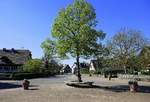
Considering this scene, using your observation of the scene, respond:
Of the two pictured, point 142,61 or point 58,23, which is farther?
point 142,61

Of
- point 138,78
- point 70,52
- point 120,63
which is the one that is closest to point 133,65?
point 120,63

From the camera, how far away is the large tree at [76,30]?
138 feet

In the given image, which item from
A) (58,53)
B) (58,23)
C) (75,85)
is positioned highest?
(58,23)

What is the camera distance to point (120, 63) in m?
85.6

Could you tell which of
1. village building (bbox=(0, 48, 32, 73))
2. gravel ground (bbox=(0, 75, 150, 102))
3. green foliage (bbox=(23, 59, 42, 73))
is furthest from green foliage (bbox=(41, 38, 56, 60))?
village building (bbox=(0, 48, 32, 73))

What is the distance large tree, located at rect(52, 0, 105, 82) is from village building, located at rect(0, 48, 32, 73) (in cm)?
5656

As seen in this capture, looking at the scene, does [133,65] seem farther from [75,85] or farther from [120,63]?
[75,85]

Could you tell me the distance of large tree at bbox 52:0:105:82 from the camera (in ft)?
138

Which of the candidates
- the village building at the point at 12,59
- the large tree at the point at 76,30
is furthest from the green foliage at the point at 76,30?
the village building at the point at 12,59

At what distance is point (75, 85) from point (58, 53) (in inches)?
226

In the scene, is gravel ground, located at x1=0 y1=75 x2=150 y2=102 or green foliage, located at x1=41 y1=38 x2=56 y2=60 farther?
green foliage, located at x1=41 y1=38 x2=56 y2=60

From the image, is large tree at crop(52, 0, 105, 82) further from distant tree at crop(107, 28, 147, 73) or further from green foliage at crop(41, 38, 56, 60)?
distant tree at crop(107, 28, 147, 73)

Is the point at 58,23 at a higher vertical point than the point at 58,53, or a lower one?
higher

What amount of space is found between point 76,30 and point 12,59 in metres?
62.9
